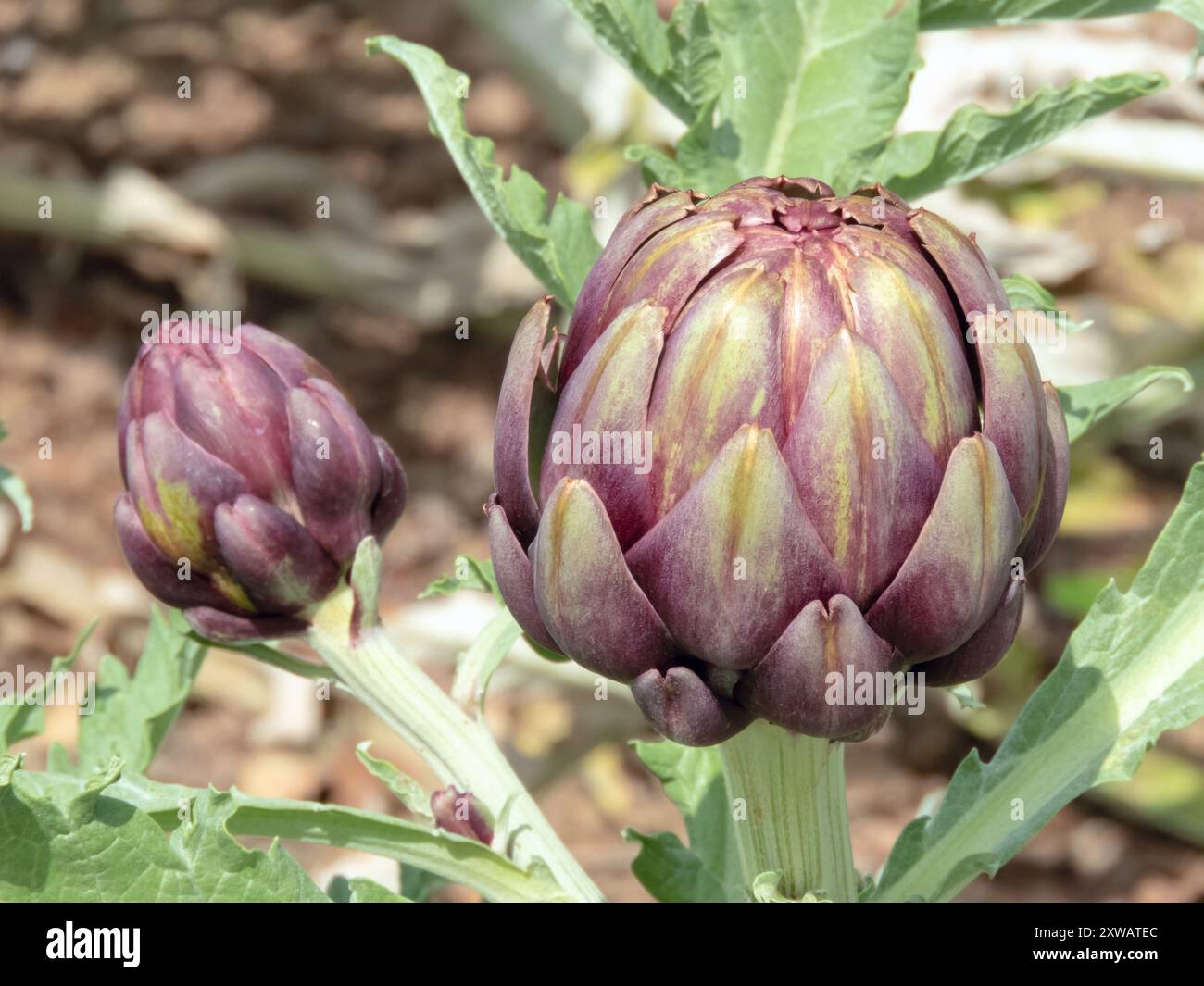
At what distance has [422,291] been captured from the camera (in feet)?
9.84

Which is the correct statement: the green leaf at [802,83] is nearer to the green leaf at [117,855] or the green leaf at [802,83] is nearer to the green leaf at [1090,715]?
the green leaf at [1090,715]

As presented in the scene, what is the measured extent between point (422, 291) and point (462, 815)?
225cm

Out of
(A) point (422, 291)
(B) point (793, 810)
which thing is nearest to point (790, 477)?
(B) point (793, 810)

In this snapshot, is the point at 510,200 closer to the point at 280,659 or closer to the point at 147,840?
the point at 280,659

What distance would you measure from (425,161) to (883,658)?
2821 mm

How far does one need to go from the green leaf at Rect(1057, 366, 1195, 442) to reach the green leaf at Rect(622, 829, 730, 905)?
0.36 m

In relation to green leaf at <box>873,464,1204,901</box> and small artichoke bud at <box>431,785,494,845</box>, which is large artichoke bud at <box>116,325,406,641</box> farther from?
green leaf at <box>873,464,1204,901</box>

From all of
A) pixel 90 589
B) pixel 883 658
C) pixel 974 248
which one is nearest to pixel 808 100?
pixel 974 248

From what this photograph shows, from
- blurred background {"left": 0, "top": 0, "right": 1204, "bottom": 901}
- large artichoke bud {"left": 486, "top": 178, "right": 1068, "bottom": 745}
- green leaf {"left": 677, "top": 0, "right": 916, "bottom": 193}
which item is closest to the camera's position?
large artichoke bud {"left": 486, "top": 178, "right": 1068, "bottom": 745}

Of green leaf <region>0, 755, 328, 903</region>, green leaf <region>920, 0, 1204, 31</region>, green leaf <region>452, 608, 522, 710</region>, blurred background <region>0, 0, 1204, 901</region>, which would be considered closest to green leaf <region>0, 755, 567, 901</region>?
green leaf <region>0, 755, 328, 903</region>

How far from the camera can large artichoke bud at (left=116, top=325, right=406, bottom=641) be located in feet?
2.82

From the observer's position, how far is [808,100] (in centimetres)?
102

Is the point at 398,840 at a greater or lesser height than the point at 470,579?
lesser
